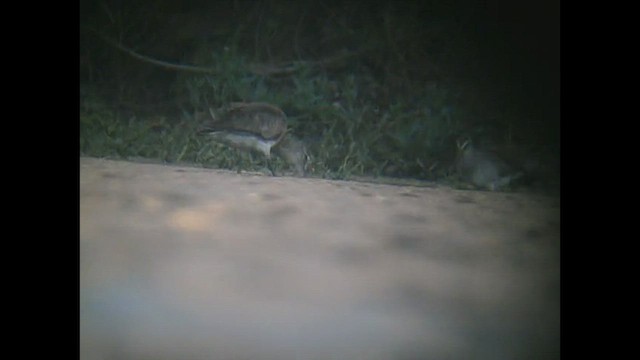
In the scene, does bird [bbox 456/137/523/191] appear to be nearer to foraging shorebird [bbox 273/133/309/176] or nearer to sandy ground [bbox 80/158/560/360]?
sandy ground [bbox 80/158/560/360]

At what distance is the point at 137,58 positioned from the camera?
1.26 meters

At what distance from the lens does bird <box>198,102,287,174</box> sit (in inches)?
48.1

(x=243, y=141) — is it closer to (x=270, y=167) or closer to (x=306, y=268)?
(x=270, y=167)

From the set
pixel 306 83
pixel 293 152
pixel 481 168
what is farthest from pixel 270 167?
pixel 481 168

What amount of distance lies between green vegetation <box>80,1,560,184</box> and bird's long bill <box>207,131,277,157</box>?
2cm

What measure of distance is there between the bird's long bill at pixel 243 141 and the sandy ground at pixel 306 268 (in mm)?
71

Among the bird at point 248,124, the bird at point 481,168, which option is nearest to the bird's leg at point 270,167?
the bird at point 248,124

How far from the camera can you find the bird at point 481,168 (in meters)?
1.17

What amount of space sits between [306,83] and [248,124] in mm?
164

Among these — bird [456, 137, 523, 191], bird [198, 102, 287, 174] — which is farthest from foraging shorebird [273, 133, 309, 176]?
bird [456, 137, 523, 191]

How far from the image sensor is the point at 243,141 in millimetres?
1247

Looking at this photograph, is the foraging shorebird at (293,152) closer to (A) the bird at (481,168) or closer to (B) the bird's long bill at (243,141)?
(B) the bird's long bill at (243,141)
